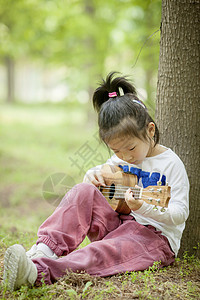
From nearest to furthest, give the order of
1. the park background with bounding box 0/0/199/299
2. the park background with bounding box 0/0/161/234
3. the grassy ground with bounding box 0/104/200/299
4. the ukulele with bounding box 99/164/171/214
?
1. the grassy ground with bounding box 0/104/200/299
2. the ukulele with bounding box 99/164/171/214
3. the park background with bounding box 0/0/199/299
4. the park background with bounding box 0/0/161/234

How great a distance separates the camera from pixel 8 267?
6.06 ft

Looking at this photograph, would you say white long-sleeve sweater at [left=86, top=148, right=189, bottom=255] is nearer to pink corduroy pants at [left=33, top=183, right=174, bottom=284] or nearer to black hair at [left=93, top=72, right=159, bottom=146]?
pink corduroy pants at [left=33, top=183, right=174, bottom=284]

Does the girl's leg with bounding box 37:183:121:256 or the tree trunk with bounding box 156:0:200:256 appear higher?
the tree trunk with bounding box 156:0:200:256

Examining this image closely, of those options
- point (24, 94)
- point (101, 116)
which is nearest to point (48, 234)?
point (101, 116)

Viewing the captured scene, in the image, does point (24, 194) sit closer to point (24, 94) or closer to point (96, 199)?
point (96, 199)

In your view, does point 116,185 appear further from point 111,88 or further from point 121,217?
point 111,88

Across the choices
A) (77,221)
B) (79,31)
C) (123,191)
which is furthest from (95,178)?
(79,31)

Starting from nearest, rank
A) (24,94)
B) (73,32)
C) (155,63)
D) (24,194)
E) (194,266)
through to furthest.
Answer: (194,266)
(155,63)
(24,194)
(73,32)
(24,94)

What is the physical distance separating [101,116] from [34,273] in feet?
3.65

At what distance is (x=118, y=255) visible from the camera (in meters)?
2.14

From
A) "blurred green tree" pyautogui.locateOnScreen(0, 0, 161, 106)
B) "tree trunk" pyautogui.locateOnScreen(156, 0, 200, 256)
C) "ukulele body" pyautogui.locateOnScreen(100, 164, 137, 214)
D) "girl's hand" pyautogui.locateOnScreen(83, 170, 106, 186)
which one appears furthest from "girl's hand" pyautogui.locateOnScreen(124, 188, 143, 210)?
"blurred green tree" pyautogui.locateOnScreen(0, 0, 161, 106)

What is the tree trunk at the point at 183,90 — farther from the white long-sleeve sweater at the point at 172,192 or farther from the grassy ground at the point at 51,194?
the grassy ground at the point at 51,194

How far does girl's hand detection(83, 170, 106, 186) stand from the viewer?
2.47 meters

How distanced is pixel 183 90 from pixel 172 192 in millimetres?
894
